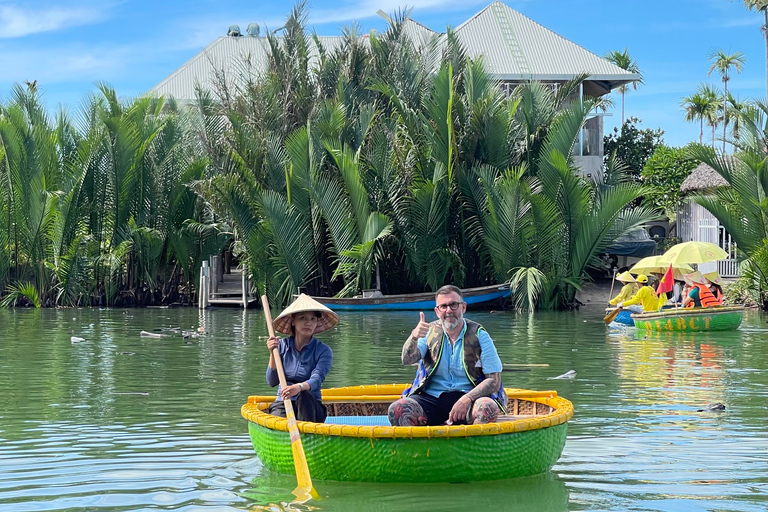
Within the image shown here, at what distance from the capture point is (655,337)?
19281mm

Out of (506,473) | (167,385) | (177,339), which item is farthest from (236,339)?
(506,473)

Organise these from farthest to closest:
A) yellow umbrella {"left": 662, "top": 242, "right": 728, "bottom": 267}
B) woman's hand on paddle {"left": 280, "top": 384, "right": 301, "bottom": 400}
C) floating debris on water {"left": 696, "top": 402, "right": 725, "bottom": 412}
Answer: yellow umbrella {"left": 662, "top": 242, "right": 728, "bottom": 267} < floating debris on water {"left": 696, "top": 402, "right": 725, "bottom": 412} < woman's hand on paddle {"left": 280, "top": 384, "right": 301, "bottom": 400}

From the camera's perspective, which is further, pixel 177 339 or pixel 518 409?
pixel 177 339

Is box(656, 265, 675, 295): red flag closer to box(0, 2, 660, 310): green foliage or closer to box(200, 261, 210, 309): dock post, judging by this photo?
box(0, 2, 660, 310): green foliage

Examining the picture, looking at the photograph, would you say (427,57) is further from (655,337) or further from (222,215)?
(655,337)

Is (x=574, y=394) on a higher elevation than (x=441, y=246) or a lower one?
lower

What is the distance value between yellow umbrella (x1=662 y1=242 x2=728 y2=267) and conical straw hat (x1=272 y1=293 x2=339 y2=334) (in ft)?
44.6

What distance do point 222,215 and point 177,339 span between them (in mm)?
8852

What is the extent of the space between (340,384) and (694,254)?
10.0 m

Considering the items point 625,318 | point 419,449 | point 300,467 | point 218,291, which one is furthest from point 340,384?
point 218,291

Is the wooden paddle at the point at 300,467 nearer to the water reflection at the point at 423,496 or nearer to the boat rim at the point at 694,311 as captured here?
the water reflection at the point at 423,496

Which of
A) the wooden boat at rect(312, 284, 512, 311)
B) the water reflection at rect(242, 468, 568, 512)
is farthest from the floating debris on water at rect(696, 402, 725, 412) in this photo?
the wooden boat at rect(312, 284, 512, 311)

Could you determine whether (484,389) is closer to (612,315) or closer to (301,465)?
(301,465)

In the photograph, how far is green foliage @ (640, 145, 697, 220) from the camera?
3731cm
